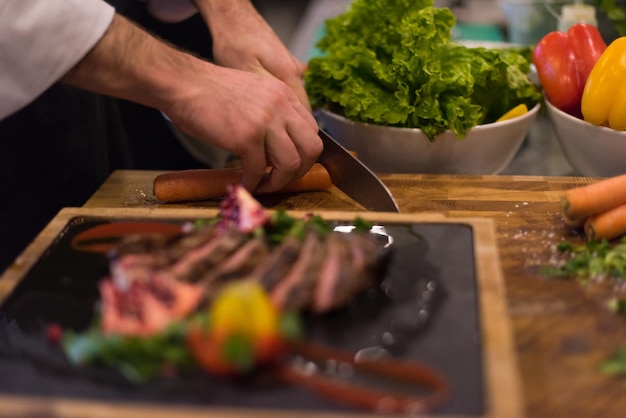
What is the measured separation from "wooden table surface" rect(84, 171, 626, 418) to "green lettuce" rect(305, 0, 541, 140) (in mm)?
194

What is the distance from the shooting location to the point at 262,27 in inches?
96.8

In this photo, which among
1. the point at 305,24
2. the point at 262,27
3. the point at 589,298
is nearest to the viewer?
the point at 589,298

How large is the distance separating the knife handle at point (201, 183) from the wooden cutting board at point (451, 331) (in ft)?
1.03

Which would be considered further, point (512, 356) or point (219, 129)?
point (219, 129)

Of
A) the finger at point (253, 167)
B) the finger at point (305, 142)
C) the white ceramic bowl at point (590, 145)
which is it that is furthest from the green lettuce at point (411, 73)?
the finger at point (253, 167)

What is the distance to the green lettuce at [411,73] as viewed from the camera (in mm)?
2186

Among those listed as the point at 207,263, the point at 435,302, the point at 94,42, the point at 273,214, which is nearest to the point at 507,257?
the point at 435,302

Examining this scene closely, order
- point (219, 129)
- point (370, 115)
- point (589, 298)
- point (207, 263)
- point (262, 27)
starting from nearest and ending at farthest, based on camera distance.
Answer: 1. point (207, 263)
2. point (589, 298)
3. point (219, 129)
4. point (370, 115)
5. point (262, 27)

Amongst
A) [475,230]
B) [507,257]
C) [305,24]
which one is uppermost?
[475,230]

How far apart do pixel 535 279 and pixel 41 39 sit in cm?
119

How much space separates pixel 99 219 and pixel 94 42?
0.40 meters

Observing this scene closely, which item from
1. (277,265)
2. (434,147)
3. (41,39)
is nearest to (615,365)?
(277,265)

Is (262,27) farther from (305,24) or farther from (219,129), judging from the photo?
(305,24)

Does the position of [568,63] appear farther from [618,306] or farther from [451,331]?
[451,331]
